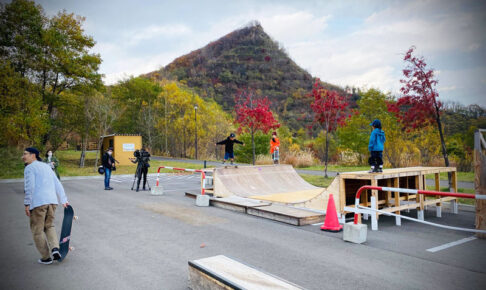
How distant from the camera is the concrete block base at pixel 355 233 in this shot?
6.13m

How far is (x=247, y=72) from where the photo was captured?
119 m

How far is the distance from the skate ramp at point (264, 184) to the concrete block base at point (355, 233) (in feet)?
11.6

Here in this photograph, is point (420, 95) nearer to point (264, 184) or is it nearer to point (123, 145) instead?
point (264, 184)

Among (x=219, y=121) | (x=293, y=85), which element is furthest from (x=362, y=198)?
(x=293, y=85)

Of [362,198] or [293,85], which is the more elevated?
[293,85]

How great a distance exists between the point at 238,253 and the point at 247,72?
116676 mm

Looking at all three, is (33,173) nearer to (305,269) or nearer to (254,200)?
(305,269)

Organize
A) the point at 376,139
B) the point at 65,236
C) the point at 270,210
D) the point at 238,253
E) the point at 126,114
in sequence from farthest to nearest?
the point at 126,114 → the point at 270,210 → the point at 376,139 → the point at 238,253 → the point at 65,236

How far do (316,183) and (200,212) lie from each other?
694 cm

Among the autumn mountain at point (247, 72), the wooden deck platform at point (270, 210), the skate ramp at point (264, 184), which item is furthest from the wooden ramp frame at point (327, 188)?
the autumn mountain at point (247, 72)

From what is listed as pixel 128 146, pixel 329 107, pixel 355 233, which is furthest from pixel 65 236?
pixel 128 146

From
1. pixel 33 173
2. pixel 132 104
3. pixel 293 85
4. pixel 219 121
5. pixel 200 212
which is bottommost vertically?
pixel 200 212

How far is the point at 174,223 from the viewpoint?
26.1ft

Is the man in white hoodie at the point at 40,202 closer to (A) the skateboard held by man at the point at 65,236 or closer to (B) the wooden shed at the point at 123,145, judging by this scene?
(A) the skateboard held by man at the point at 65,236
